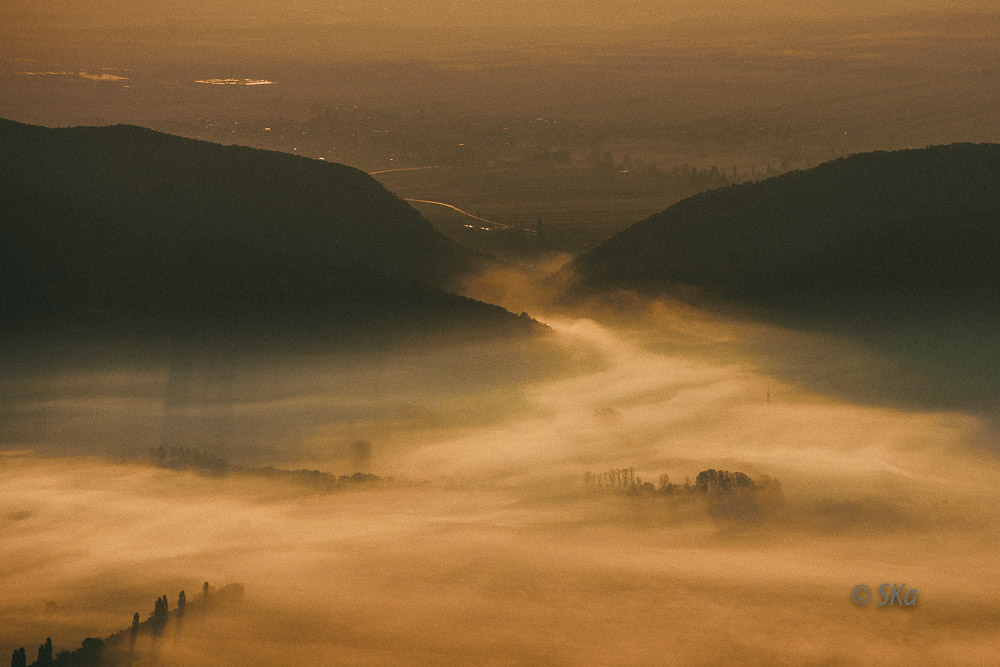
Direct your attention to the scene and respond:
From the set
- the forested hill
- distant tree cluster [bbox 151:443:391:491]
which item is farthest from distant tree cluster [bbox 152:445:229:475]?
the forested hill

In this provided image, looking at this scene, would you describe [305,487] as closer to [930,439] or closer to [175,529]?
[175,529]

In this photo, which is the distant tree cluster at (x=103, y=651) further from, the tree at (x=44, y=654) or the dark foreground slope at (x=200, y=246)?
the dark foreground slope at (x=200, y=246)

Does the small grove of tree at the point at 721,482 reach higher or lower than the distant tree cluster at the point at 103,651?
higher

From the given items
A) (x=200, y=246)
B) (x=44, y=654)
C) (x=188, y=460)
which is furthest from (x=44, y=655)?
(x=200, y=246)

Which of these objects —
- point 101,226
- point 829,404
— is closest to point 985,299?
point 829,404

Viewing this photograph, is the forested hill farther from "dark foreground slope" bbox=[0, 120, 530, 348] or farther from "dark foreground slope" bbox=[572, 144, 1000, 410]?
"dark foreground slope" bbox=[0, 120, 530, 348]

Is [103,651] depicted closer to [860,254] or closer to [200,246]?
[200,246]


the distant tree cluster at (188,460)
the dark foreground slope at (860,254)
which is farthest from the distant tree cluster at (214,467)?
the dark foreground slope at (860,254)
